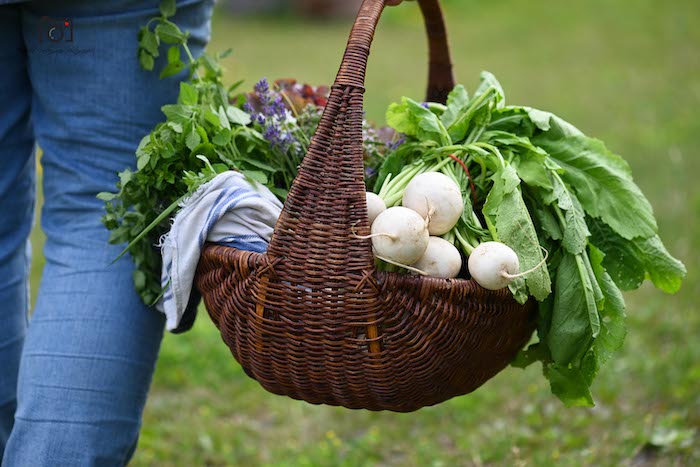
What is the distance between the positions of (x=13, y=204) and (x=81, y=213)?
0.23m

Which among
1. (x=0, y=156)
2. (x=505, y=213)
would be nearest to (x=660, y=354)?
(x=505, y=213)

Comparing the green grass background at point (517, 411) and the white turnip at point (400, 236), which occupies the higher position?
the white turnip at point (400, 236)

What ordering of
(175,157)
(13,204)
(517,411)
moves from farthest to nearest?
(517,411), (13,204), (175,157)

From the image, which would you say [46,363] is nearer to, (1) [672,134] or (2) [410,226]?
(2) [410,226]

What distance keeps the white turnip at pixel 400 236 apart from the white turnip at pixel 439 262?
4 cm

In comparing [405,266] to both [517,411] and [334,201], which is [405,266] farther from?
[517,411]

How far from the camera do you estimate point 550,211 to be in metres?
1.67

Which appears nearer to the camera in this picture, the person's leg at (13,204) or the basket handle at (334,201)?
the basket handle at (334,201)

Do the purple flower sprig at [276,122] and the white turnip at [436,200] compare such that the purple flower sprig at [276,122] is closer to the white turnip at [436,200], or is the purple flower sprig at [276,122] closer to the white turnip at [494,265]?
the white turnip at [436,200]

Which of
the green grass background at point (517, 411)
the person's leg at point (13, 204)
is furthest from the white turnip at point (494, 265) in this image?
the green grass background at point (517, 411)

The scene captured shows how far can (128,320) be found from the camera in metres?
1.82

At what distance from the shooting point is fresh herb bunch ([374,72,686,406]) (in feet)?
5.21

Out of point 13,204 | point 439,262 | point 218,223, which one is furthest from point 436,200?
point 13,204

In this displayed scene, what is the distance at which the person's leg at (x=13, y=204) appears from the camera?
6.23ft
